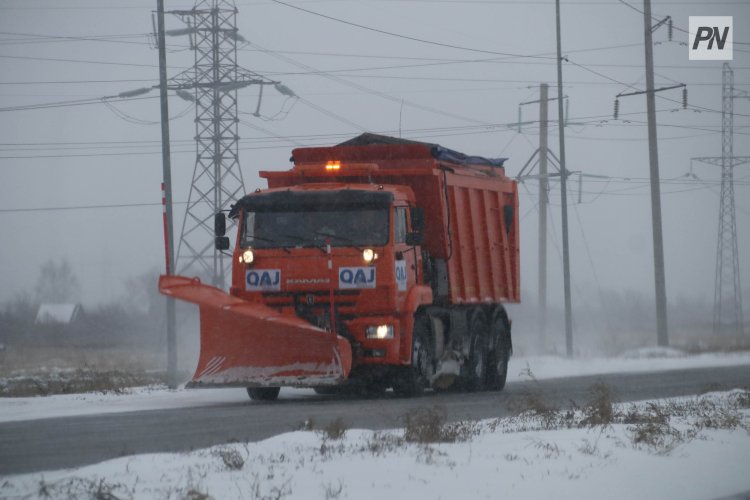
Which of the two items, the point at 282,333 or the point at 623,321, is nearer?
the point at 282,333

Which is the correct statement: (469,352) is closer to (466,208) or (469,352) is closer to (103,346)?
(466,208)

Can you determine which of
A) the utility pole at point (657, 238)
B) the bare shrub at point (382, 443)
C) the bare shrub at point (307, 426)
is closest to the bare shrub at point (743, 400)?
the bare shrub at point (307, 426)

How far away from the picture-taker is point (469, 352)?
23.2m

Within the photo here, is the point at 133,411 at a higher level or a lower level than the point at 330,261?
lower

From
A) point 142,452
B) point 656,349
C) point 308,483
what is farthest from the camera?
point 656,349

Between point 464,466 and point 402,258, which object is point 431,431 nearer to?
point 464,466

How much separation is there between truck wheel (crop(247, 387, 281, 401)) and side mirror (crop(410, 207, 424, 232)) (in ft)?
11.4

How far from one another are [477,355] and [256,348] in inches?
233

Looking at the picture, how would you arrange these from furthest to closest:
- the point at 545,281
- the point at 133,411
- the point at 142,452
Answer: the point at 545,281, the point at 133,411, the point at 142,452

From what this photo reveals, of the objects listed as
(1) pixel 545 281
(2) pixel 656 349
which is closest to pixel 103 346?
(1) pixel 545 281

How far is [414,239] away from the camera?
20000mm

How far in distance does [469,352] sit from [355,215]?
14.9 ft

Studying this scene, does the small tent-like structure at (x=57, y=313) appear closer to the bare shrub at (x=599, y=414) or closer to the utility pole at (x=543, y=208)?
the utility pole at (x=543, y=208)

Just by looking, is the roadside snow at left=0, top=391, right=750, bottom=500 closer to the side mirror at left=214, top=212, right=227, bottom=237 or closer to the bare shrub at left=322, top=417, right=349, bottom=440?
the bare shrub at left=322, top=417, right=349, bottom=440
